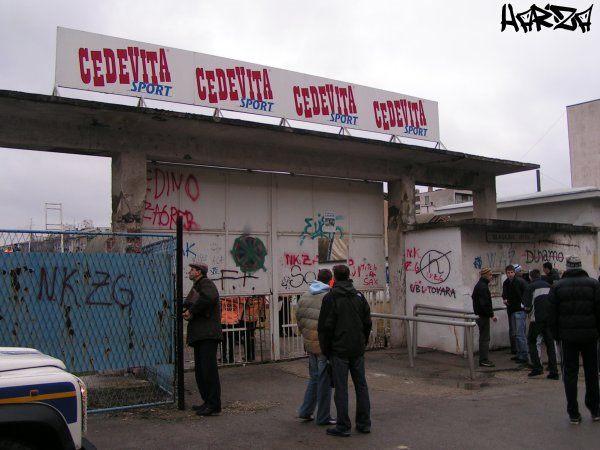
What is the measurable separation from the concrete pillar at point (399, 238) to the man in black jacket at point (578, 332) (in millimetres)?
Answer: 6436

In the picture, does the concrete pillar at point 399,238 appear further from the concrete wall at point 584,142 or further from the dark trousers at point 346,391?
the concrete wall at point 584,142

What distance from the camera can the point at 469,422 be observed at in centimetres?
694

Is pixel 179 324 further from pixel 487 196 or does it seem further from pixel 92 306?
pixel 487 196

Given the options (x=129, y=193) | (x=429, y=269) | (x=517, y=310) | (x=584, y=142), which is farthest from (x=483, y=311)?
(x=584, y=142)

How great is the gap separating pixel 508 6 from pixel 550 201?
9924mm

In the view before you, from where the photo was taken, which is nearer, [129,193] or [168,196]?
[129,193]

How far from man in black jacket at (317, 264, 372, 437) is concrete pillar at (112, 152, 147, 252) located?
4478 mm

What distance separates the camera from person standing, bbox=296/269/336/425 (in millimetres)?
6848

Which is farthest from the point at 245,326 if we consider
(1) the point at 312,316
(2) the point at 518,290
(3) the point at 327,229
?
(2) the point at 518,290

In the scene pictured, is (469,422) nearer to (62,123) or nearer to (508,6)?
(508,6)

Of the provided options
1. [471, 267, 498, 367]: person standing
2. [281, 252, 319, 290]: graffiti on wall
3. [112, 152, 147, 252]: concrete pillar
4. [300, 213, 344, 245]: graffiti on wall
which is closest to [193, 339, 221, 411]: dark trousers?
[112, 152, 147, 252]: concrete pillar

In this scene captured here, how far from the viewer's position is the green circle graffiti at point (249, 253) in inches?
443

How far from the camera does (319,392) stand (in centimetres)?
686

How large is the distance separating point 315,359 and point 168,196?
4944 millimetres
